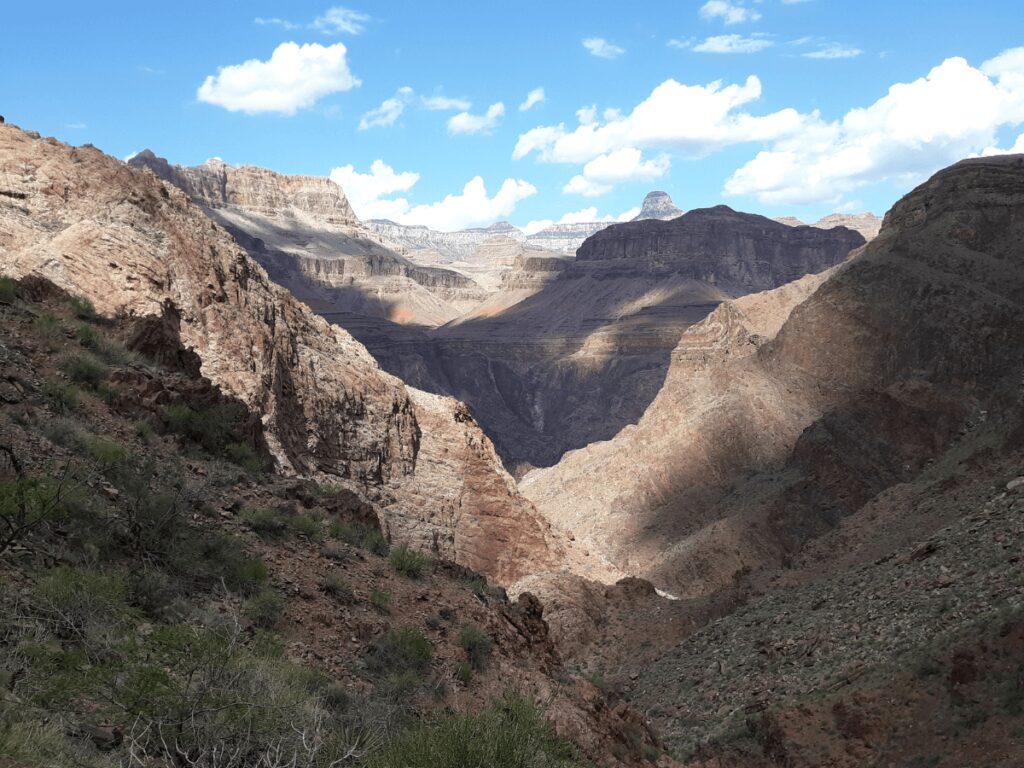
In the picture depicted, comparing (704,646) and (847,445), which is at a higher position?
(847,445)

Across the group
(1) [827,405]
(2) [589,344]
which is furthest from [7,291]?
(2) [589,344]

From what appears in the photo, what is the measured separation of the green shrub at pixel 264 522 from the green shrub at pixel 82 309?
24.1ft

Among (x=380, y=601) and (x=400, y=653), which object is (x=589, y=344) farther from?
(x=400, y=653)

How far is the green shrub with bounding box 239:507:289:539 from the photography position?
45.1 ft

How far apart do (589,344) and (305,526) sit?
151 meters

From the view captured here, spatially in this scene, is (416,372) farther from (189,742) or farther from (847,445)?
(189,742)

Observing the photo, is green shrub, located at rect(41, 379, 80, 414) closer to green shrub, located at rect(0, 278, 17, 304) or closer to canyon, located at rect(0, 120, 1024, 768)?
canyon, located at rect(0, 120, 1024, 768)

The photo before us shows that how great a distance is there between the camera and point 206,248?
28.0 meters

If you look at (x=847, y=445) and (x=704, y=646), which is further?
(x=847, y=445)

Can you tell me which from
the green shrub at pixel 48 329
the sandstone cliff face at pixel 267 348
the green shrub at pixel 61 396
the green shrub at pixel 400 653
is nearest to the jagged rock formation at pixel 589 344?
the sandstone cliff face at pixel 267 348

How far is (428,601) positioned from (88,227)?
14914mm

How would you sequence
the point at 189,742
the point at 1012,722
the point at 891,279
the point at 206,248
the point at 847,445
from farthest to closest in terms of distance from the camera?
the point at 891,279 → the point at 847,445 → the point at 206,248 → the point at 1012,722 → the point at 189,742

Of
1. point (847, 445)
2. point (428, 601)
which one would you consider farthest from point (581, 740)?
point (847, 445)

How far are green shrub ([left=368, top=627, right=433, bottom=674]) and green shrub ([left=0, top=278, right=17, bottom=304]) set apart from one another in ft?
31.6
